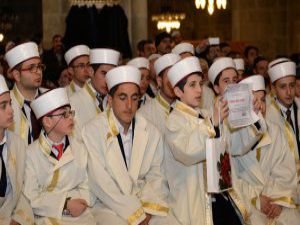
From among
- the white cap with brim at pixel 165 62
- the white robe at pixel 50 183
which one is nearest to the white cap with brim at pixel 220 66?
the white cap with brim at pixel 165 62

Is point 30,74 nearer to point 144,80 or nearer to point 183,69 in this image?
point 183,69

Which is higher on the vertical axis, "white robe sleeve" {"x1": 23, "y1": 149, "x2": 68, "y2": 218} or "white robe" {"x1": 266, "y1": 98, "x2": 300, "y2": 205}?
"white robe" {"x1": 266, "y1": 98, "x2": 300, "y2": 205}

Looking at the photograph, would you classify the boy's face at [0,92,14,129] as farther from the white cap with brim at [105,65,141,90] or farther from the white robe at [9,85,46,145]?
the white cap with brim at [105,65,141,90]

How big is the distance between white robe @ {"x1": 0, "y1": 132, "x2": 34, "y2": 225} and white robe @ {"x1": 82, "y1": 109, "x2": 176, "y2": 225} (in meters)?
0.58

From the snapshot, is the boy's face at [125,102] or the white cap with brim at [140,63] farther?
the white cap with brim at [140,63]

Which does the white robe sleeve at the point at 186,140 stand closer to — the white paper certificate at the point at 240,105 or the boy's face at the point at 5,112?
the white paper certificate at the point at 240,105

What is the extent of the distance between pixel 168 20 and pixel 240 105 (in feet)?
67.7

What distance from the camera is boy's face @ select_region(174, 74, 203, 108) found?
6910 mm

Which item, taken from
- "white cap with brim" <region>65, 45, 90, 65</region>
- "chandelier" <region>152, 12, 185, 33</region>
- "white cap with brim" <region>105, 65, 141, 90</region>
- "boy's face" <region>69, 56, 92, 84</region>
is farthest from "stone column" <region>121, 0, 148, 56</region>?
"chandelier" <region>152, 12, 185, 33</region>

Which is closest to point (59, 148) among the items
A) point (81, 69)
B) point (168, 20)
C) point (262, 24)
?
point (81, 69)

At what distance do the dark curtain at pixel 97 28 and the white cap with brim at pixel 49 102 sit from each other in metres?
5.16

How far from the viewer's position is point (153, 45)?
12.0 metres

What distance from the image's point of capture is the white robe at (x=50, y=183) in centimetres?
662

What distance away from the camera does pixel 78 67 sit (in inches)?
358
